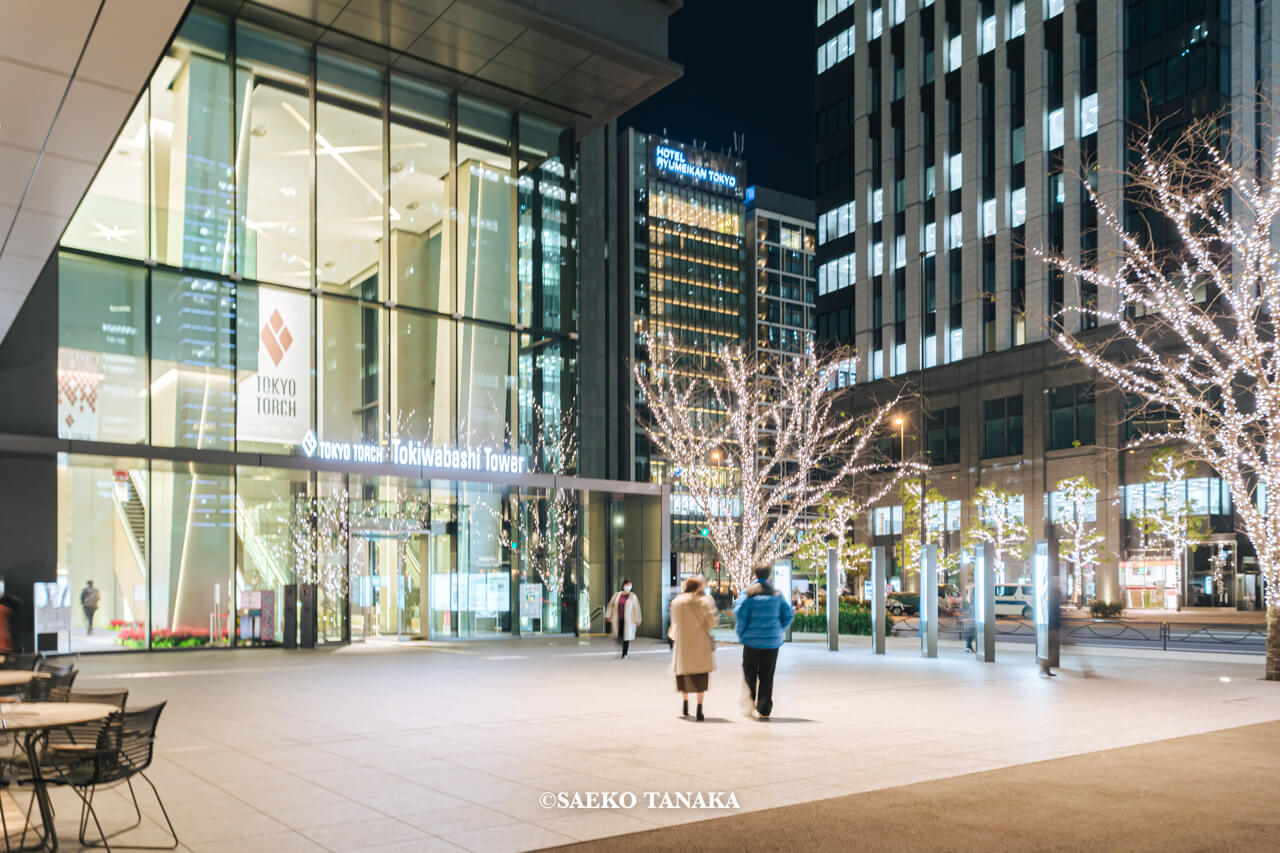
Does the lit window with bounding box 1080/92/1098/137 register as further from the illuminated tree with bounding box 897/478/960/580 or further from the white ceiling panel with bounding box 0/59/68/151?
the white ceiling panel with bounding box 0/59/68/151

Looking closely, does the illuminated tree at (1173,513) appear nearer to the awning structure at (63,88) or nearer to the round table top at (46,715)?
the awning structure at (63,88)

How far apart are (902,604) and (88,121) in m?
42.2

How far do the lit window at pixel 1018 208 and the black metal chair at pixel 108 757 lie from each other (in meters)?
59.5

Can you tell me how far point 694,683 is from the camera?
12.7 m

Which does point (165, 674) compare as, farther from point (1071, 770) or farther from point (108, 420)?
point (1071, 770)

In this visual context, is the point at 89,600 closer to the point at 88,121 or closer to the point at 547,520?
the point at 547,520

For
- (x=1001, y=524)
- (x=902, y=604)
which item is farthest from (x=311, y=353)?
(x=1001, y=524)

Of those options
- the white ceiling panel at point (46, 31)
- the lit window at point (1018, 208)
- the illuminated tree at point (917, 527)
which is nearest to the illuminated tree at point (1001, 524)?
A: the illuminated tree at point (917, 527)

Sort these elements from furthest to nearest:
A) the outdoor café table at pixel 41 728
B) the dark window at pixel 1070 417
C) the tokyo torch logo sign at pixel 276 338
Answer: the dark window at pixel 1070 417 → the tokyo torch logo sign at pixel 276 338 → the outdoor café table at pixel 41 728

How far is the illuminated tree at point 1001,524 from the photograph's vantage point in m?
54.2

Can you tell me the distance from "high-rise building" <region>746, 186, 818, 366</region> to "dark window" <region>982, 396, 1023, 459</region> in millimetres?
66984

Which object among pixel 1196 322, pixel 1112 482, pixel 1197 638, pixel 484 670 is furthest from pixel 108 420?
pixel 1112 482

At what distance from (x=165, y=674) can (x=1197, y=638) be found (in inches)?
1043

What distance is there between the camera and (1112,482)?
53500mm
